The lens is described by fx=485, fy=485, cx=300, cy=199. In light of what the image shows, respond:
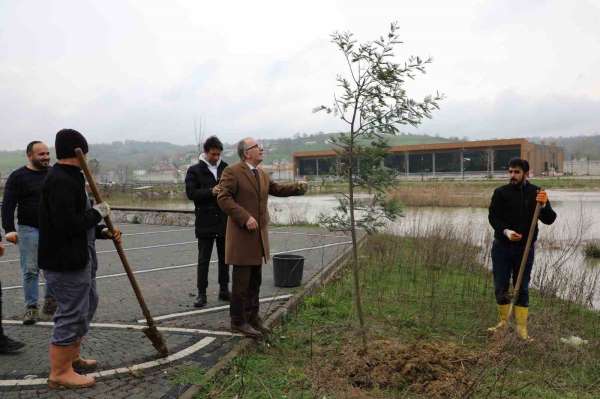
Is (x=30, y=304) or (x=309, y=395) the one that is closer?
(x=309, y=395)

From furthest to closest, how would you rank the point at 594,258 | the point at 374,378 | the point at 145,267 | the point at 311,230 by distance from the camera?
the point at 311,230 → the point at 594,258 → the point at 145,267 → the point at 374,378

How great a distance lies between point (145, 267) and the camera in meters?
9.48

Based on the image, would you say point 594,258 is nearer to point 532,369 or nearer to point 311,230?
point 311,230

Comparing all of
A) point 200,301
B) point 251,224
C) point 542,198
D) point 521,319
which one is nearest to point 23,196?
point 200,301

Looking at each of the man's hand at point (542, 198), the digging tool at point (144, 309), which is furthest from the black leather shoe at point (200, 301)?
the man's hand at point (542, 198)

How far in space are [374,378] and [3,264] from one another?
8.94 metres

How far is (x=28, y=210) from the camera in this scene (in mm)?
5645

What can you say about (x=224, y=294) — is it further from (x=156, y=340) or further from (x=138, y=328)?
(x=156, y=340)

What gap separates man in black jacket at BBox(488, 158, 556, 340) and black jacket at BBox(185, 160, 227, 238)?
11.3 ft

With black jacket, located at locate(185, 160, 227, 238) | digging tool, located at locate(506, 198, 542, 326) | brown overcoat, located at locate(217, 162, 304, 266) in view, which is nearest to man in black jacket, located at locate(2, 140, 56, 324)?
black jacket, located at locate(185, 160, 227, 238)

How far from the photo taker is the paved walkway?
4004mm

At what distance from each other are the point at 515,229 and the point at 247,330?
328cm

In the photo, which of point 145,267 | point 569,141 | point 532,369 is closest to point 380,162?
point 532,369

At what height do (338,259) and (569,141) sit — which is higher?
(569,141)
